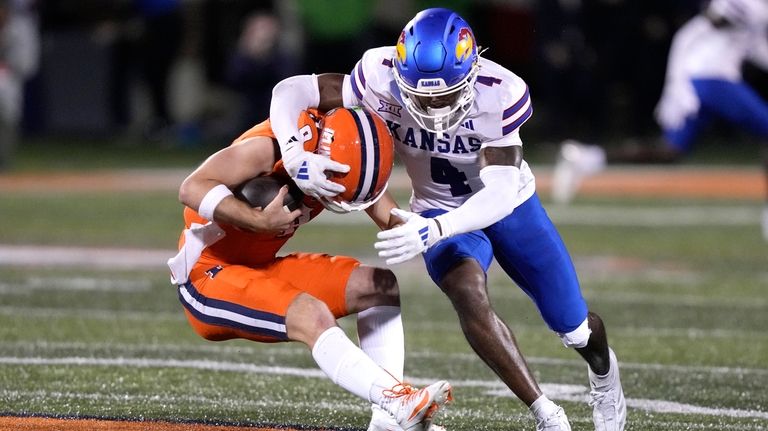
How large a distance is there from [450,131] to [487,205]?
35cm

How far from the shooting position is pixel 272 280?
4.49 meters

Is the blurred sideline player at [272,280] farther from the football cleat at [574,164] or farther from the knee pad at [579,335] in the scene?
the football cleat at [574,164]

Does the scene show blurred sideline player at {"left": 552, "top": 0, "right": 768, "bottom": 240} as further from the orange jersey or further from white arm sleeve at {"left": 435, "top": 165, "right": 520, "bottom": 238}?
the orange jersey

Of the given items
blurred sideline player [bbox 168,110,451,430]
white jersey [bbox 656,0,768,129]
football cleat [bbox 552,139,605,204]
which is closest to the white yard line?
blurred sideline player [bbox 168,110,451,430]

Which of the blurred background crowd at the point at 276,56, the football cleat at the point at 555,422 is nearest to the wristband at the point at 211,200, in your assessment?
the football cleat at the point at 555,422

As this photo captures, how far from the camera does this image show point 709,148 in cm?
1850

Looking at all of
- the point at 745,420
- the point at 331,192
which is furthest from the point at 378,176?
the point at 745,420

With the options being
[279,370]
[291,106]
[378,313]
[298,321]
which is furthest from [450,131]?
[279,370]

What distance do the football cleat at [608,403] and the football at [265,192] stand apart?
1130 mm

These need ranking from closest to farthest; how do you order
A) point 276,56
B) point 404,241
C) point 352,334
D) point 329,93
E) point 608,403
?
point 404,241
point 608,403
point 329,93
point 352,334
point 276,56

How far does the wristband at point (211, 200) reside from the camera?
4.37m

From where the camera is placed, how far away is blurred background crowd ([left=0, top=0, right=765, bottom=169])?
672 inches

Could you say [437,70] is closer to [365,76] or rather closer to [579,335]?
[365,76]

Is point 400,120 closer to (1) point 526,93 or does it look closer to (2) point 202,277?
(1) point 526,93
